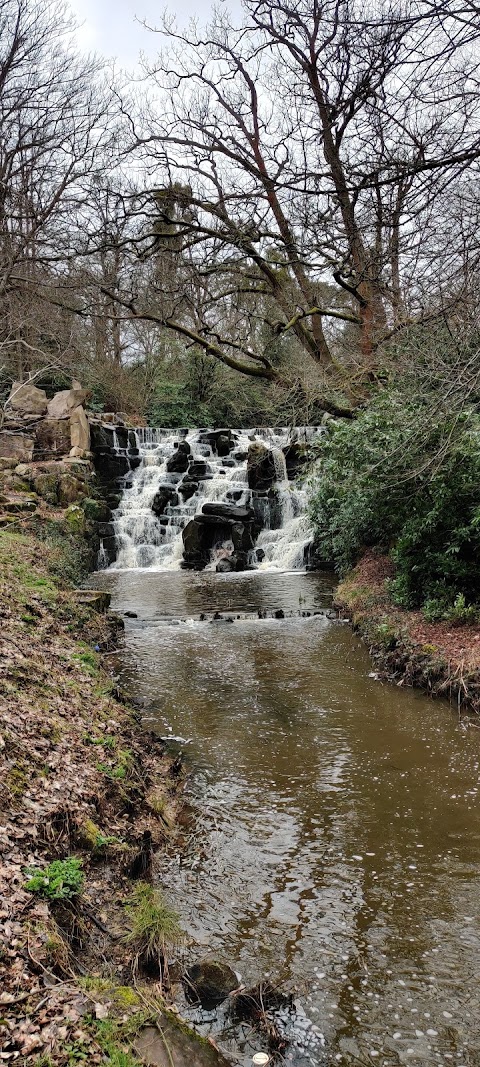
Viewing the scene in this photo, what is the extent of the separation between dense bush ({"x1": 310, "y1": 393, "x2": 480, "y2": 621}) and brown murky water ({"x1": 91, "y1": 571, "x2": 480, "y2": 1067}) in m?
1.52

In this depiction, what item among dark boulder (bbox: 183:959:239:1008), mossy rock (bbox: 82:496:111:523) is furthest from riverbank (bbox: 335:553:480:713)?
mossy rock (bbox: 82:496:111:523)

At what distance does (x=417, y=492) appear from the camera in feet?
27.8

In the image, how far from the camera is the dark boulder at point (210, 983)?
9.32ft

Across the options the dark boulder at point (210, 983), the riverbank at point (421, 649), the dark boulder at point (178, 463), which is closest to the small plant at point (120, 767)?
the dark boulder at point (210, 983)

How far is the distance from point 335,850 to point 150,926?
1.41 m

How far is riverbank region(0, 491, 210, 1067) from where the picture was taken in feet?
7.48

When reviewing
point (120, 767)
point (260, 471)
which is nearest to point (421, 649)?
point (120, 767)

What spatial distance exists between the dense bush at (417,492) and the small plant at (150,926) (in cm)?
443

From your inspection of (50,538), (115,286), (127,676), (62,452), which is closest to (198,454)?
(62,452)

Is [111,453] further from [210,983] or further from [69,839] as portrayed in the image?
[210,983]

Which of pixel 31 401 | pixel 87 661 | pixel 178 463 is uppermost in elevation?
pixel 31 401

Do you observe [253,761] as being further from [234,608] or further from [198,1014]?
[234,608]

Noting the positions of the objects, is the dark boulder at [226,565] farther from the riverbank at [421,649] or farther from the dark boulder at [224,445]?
the riverbank at [421,649]

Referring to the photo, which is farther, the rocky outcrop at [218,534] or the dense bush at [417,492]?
the rocky outcrop at [218,534]
